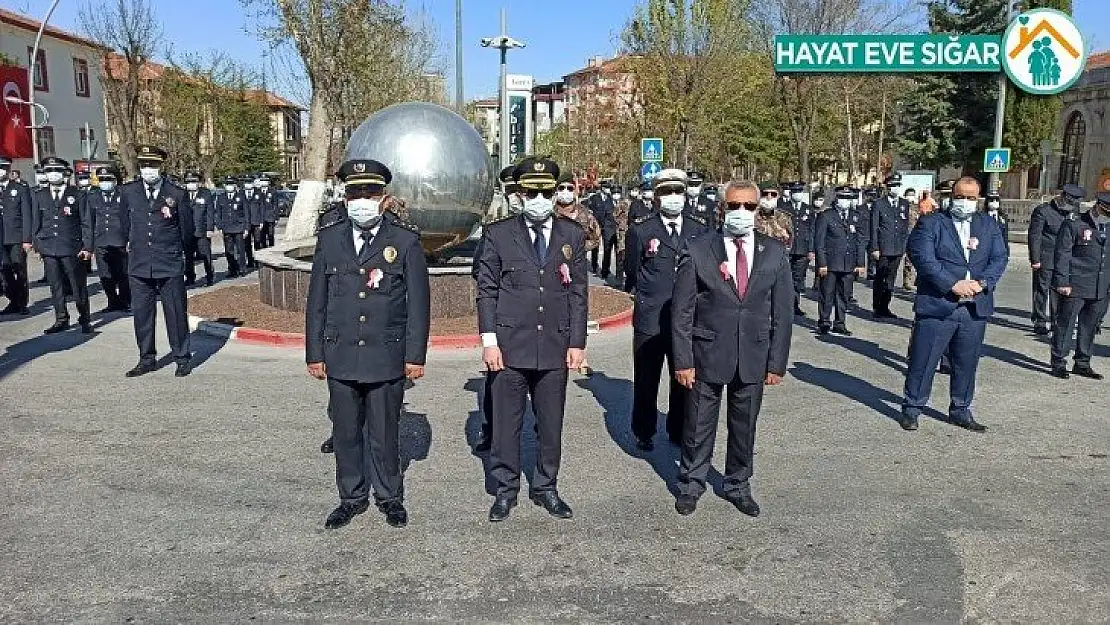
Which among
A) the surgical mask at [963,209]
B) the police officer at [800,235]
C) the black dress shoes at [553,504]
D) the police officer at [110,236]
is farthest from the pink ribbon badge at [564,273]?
the police officer at [110,236]

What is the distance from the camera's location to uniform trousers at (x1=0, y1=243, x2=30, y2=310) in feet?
36.4

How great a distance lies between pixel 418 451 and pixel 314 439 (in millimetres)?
815

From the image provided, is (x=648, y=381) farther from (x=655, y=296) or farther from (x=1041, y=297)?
(x=1041, y=297)

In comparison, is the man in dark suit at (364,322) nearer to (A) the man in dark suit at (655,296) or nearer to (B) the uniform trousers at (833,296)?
(A) the man in dark suit at (655,296)

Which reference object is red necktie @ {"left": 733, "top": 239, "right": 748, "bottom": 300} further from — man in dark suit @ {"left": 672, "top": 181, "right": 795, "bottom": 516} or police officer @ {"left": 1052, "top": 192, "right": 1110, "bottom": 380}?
police officer @ {"left": 1052, "top": 192, "right": 1110, "bottom": 380}

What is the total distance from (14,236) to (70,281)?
1.32 meters

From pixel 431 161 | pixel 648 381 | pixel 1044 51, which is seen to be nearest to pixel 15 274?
pixel 431 161

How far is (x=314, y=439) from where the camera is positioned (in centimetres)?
622

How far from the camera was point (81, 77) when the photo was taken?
51219mm

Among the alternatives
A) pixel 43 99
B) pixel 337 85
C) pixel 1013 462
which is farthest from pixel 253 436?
pixel 43 99

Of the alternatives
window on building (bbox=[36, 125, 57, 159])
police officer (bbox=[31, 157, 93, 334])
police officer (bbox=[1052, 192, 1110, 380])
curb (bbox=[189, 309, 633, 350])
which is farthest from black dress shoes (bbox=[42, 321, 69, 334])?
window on building (bbox=[36, 125, 57, 159])

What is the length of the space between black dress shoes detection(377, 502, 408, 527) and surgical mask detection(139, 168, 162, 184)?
16.0 feet

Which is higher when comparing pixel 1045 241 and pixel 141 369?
pixel 1045 241

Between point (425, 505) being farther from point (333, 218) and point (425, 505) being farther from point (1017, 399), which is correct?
point (1017, 399)
